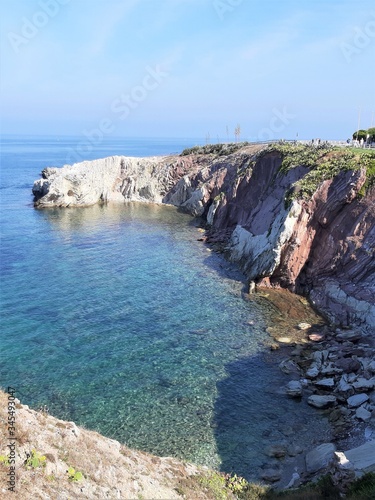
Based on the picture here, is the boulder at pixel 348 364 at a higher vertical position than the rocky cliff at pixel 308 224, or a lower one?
lower

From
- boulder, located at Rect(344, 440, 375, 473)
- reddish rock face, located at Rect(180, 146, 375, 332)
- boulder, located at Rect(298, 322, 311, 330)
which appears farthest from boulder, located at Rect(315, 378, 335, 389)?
boulder, located at Rect(344, 440, 375, 473)

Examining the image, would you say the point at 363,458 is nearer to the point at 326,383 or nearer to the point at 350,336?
the point at 326,383

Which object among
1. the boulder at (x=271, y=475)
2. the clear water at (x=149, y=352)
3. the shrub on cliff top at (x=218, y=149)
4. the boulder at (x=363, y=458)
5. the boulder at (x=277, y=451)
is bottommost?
the clear water at (x=149, y=352)

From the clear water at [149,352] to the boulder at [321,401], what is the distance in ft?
2.07

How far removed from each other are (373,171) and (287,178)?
13.4 metres

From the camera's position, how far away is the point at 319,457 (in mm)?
20406

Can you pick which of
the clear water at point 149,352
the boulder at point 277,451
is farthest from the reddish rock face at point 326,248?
the boulder at point 277,451

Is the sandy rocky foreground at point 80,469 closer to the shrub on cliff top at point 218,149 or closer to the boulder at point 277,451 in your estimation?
the boulder at point 277,451

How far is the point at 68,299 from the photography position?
130 ft

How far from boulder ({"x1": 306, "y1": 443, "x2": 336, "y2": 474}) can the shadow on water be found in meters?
0.84

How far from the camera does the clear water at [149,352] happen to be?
23344 millimetres

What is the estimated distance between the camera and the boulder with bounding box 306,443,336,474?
65.1 feet

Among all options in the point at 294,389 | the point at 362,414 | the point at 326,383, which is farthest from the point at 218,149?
the point at 362,414

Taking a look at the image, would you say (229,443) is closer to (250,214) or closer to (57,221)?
(250,214)
